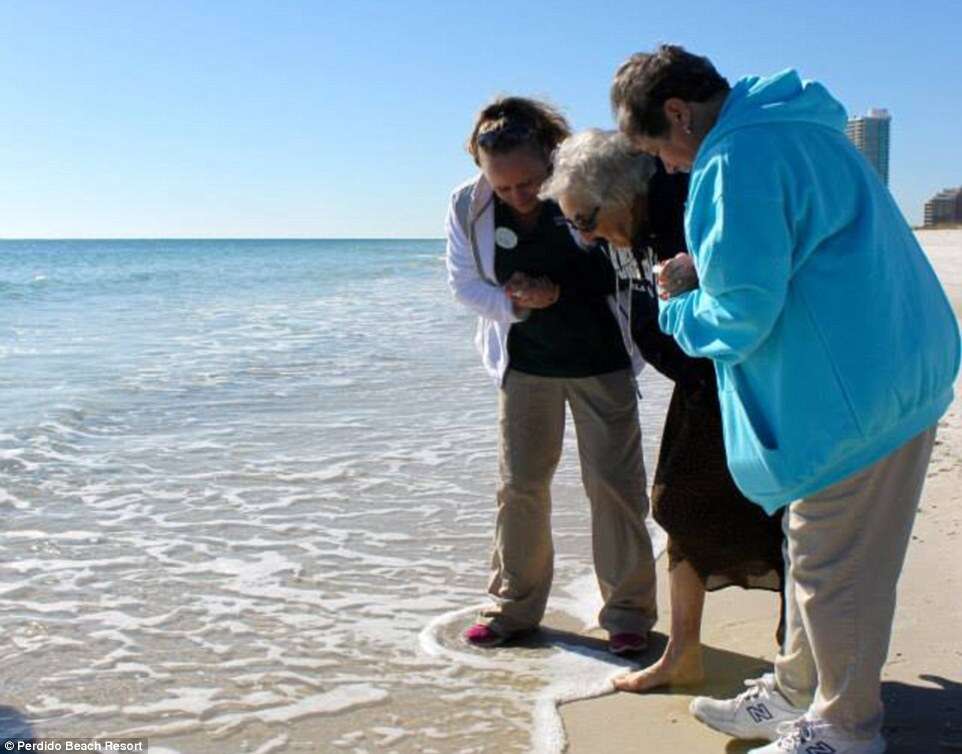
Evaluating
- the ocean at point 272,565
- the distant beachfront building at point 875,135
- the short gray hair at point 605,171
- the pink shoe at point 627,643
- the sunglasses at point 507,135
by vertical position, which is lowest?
the ocean at point 272,565

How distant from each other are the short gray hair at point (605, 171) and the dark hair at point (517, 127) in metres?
0.47

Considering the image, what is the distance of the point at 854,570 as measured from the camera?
8.39 ft

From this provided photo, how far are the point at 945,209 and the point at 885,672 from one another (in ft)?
239

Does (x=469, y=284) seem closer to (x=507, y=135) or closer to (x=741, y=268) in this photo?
(x=507, y=135)

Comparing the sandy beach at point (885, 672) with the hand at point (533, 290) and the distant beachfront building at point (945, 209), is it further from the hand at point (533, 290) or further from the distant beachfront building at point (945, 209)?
the distant beachfront building at point (945, 209)

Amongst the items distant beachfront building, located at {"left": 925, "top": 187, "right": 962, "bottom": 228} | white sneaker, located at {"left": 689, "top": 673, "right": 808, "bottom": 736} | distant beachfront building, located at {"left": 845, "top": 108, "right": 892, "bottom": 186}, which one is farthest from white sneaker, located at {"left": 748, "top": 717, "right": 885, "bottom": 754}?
distant beachfront building, located at {"left": 925, "top": 187, "right": 962, "bottom": 228}

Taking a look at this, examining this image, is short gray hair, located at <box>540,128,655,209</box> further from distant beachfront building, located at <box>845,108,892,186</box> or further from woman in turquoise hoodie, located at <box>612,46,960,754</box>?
distant beachfront building, located at <box>845,108,892,186</box>

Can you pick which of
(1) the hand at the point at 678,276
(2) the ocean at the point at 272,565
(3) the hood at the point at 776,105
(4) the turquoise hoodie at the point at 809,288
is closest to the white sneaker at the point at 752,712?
(2) the ocean at the point at 272,565

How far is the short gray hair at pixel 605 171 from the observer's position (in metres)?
3.11

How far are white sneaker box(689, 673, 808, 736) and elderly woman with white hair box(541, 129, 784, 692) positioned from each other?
0.30m

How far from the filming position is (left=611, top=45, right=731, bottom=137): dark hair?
8.40 ft

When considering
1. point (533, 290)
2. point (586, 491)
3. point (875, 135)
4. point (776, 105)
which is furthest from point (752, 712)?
point (875, 135)

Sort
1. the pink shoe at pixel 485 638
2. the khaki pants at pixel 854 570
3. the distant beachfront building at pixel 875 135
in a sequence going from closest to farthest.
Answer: the khaki pants at pixel 854 570 → the pink shoe at pixel 485 638 → the distant beachfront building at pixel 875 135

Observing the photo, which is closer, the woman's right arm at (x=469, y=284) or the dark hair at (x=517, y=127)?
the dark hair at (x=517, y=127)
